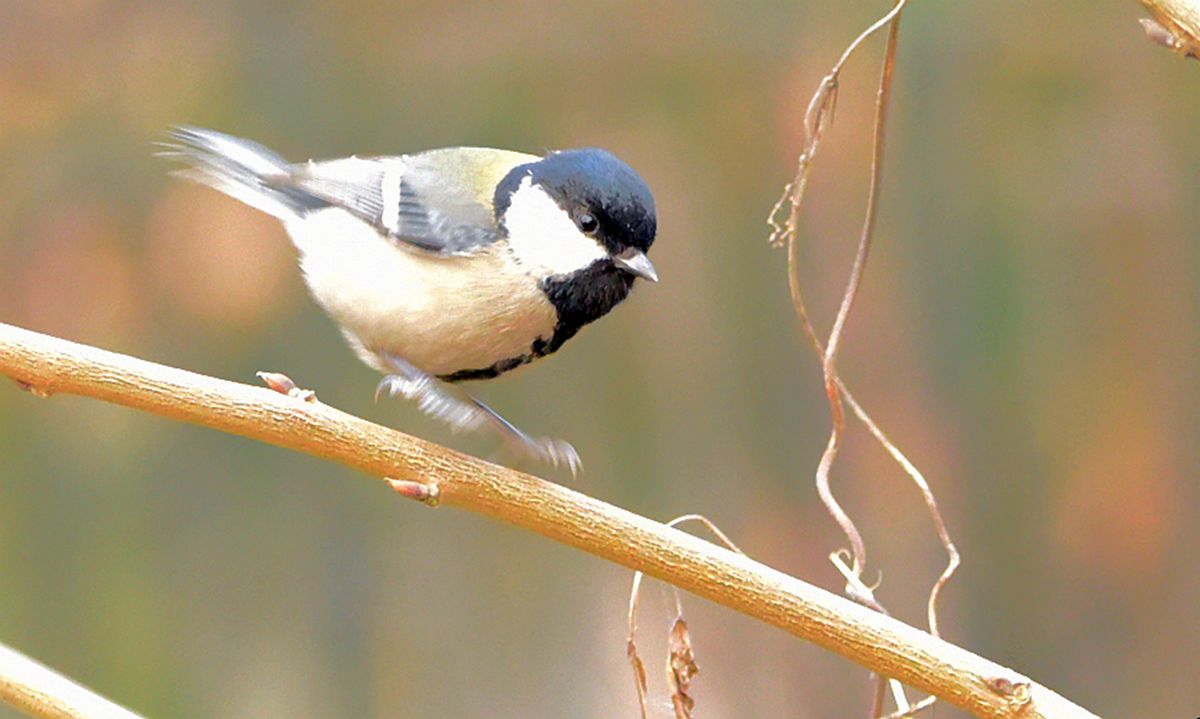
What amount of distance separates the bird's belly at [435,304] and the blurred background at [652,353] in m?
0.80

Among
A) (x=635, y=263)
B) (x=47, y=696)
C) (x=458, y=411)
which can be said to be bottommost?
(x=47, y=696)

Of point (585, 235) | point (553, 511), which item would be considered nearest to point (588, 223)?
point (585, 235)

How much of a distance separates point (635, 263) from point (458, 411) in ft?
1.03

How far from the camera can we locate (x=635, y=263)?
4.65 feet

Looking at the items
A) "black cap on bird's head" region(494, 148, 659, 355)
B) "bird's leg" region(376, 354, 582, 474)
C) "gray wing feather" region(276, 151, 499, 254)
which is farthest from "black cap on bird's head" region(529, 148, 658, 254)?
"bird's leg" region(376, 354, 582, 474)

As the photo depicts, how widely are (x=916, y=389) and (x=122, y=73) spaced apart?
1572 mm

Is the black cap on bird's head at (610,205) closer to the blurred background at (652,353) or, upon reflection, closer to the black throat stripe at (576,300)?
the black throat stripe at (576,300)

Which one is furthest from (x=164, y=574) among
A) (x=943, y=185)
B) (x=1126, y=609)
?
(x=1126, y=609)

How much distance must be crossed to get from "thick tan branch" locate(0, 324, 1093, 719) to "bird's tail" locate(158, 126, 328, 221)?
1.75 ft

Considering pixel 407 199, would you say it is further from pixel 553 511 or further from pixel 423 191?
pixel 553 511

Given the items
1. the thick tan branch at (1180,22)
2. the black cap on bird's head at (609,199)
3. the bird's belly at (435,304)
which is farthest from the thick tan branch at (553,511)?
the thick tan branch at (1180,22)

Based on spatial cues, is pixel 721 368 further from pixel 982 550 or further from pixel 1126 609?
pixel 1126 609

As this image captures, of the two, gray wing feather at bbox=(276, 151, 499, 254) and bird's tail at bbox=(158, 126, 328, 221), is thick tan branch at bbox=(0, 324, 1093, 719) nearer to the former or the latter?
gray wing feather at bbox=(276, 151, 499, 254)

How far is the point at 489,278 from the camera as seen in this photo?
4.72 ft
